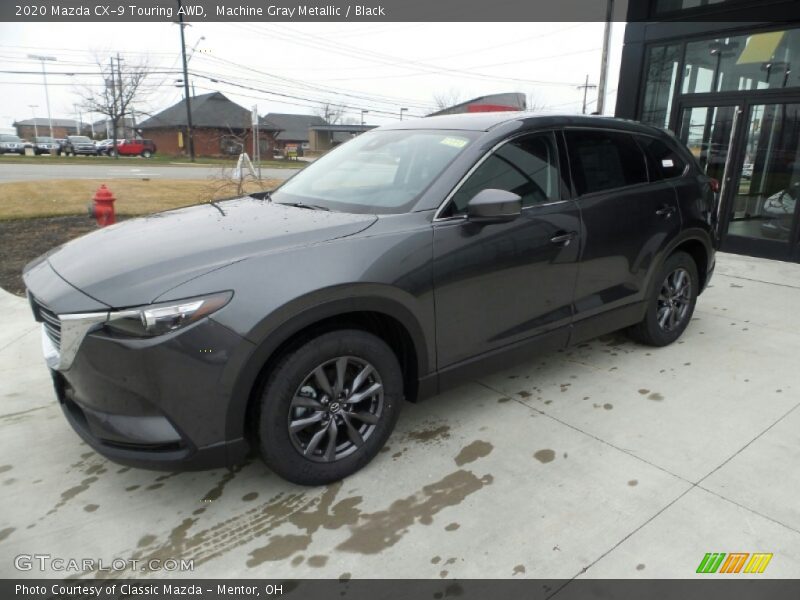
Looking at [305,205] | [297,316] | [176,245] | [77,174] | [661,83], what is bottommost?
[77,174]

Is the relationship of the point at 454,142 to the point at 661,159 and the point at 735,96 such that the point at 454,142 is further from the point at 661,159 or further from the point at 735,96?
the point at 735,96

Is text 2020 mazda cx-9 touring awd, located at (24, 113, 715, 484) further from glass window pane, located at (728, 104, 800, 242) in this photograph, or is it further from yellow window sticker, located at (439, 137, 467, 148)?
glass window pane, located at (728, 104, 800, 242)

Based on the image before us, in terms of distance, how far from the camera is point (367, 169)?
3.43 meters

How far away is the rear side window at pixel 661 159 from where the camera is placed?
13.3 ft

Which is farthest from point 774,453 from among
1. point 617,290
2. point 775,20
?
point 775,20

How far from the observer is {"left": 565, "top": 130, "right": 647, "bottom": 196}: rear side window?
3.54 m

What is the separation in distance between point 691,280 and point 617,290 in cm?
110

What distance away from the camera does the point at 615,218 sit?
3.67 meters

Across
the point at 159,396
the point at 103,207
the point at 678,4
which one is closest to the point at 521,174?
the point at 159,396

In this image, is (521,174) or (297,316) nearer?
(297,316)

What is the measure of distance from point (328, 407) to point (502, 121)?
1.94 m

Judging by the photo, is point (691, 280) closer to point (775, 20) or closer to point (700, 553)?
point (700, 553)

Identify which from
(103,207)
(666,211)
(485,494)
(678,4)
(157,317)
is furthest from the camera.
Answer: (678,4)

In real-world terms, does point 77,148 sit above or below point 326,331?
above
